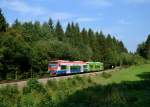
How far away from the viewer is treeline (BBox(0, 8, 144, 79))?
6852cm

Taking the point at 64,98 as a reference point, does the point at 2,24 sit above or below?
above

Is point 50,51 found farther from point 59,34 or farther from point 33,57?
point 59,34

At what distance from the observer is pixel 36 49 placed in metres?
79.5

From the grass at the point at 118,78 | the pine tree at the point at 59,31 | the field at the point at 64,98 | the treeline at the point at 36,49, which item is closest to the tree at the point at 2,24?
the treeline at the point at 36,49

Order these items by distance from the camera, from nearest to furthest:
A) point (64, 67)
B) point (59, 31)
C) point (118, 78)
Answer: point (64, 67)
point (118, 78)
point (59, 31)

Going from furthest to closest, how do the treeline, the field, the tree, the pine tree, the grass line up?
the pine tree, the tree, the treeline, the grass, the field

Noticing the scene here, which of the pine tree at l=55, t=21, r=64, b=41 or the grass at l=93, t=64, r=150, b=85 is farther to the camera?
the pine tree at l=55, t=21, r=64, b=41

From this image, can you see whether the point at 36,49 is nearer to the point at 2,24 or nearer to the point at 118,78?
the point at 2,24

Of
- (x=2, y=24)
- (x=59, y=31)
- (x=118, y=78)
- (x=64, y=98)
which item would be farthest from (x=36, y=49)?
(x=59, y=31)

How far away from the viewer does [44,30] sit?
115m

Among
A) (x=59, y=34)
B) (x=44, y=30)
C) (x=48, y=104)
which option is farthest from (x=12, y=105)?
(x=59, y=34)

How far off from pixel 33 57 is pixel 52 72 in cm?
544

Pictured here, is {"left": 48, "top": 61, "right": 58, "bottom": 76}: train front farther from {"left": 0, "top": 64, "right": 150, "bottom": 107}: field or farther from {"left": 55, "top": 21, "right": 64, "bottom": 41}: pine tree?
{"left": 55, "top": 21, "right": 64, "bottom": 41}: pine tree

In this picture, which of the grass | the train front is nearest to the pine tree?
→ the grass
